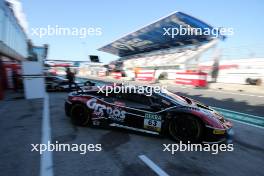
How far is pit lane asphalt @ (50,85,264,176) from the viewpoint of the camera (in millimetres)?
3627

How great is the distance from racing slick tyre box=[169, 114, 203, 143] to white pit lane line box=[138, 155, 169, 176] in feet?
3.37

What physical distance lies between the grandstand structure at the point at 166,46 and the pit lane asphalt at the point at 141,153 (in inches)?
811

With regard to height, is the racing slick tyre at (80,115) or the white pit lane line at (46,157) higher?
the racing slick tyre at (80,115)

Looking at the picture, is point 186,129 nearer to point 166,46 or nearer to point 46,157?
point 46,157

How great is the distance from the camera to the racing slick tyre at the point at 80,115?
588cm

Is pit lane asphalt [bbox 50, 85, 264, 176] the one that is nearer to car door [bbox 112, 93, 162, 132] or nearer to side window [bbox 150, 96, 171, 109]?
car door [bbox 112, 93, 162, 132]

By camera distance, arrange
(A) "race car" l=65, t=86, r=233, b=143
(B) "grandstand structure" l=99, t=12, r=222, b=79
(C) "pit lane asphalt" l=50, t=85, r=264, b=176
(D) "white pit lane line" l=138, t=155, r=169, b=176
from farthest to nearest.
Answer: (B) "grandstand structure" l=99, t=12, r=222, b=79 < (A) "race car" l=65, t=86, r=233, b=143 < (C) "pit lane asphalt" l=50, t=85, r=264, b=176 < (D) "white pit lane line" l=138, t=155, r=169, b=176

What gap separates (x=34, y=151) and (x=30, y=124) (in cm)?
216

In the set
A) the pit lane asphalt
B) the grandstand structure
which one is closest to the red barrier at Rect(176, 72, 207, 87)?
the grandstand structure

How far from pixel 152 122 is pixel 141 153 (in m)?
0.89

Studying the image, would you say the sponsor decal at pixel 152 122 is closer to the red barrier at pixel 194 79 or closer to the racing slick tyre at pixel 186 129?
the racing slick tyre at pixel 186 129

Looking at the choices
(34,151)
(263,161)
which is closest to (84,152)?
(34,151)

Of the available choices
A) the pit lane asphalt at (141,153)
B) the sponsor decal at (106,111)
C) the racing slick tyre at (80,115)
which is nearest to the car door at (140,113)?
the sponsor decal at (106,111)

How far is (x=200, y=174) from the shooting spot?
3.53 m
